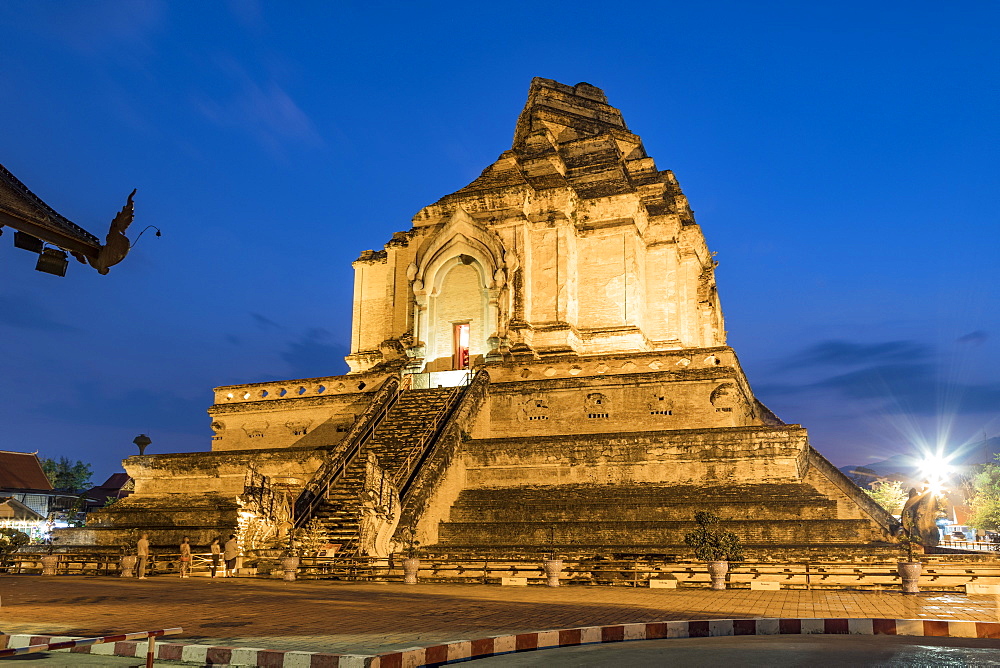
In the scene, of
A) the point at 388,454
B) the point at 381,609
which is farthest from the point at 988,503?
the point at 381,609

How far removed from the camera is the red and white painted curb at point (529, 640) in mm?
8695

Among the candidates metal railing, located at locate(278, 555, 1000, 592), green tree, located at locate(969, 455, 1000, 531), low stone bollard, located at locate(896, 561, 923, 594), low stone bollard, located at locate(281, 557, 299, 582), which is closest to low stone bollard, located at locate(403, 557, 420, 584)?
metal railing, located at locate(278, 555, 1000, 592)

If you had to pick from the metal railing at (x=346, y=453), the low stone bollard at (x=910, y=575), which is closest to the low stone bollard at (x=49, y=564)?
the metal railing at (x=346, y=453)

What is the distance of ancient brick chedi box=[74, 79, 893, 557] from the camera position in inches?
838

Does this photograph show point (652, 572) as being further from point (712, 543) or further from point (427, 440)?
point (427, 440)

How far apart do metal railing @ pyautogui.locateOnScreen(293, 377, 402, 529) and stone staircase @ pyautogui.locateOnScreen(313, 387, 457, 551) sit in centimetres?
14

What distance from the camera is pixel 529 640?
34.1 feet

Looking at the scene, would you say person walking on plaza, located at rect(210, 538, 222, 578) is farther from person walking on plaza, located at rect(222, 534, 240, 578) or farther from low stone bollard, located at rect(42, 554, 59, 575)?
low stone bollard, located at rect(42, 554, 59, 575)

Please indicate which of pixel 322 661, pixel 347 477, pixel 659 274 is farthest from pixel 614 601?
pixel 659 274

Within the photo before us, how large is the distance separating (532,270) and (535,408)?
23.3 feet

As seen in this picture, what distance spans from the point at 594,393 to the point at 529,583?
29.6 feet

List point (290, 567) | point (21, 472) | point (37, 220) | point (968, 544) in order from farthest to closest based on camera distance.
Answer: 1. point (21, 472)
2. point (968, 544)
3. point (290, 567)
4. point (37, 220)

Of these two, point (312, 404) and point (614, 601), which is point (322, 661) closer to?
point (614, 601)

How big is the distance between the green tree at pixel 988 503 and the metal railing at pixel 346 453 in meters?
44.9
